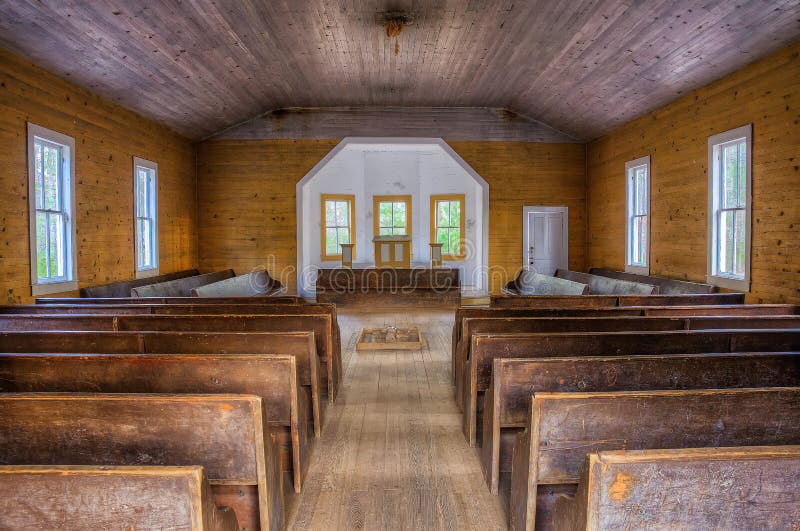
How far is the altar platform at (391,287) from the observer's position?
346 inches

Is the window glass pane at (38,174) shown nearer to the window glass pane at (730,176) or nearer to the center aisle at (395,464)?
the center aisle at (395,464)

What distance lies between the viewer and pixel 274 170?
9.45 metres

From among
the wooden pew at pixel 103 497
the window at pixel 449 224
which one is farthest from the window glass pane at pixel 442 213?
the wooden pew at pixel 103 497

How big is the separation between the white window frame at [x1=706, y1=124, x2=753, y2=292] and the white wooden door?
3.81m

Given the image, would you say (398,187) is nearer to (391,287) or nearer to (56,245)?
(391,287)

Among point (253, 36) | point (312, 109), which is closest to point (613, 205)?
point (312, 109)

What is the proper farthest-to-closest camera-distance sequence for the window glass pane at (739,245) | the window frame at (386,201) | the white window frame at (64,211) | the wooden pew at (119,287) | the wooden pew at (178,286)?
the window frame at (386,201) → the wooden pew at (178,286) → the wooden pew at (119,287) → the window glass pane at (739,245) → the white window frame at (64,211)

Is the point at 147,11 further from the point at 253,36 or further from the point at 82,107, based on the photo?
the point at 82,107

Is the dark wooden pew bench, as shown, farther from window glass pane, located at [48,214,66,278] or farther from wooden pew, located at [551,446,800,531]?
window glass pane, located at [48,214,66,278]

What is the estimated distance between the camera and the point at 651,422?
1.54m

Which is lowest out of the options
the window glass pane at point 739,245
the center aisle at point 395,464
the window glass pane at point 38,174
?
the center aisle at point 395,464

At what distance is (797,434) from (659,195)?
→ 20.1 feet

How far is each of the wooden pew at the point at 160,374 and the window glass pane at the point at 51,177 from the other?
3960 mm

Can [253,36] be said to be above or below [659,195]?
above
